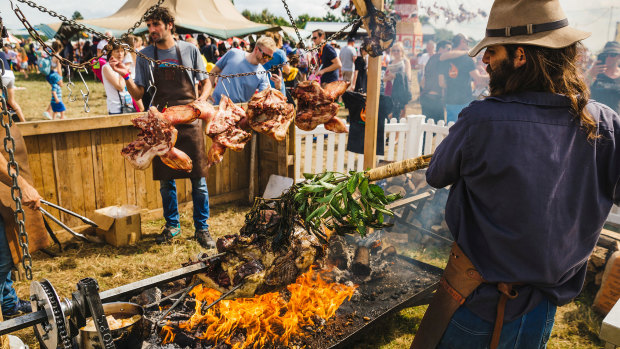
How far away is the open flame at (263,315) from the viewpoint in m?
3.15

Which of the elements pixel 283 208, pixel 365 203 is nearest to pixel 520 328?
pixel 365 203

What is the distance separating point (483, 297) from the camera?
1980 millimetres

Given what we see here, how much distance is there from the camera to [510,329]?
2000 mm

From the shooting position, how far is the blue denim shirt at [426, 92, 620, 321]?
179cm

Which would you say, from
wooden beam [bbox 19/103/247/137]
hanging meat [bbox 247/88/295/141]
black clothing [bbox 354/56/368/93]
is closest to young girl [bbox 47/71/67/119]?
wooden beam [bbox 19/103/247/137]

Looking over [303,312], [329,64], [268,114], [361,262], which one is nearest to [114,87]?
[268,114]

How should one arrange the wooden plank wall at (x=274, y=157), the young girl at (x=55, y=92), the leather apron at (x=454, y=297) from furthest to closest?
the young girl at (x=55, y=92) → the wooden plank wall at (x=274, y=157) → the leather apron at (x=454, y=297)

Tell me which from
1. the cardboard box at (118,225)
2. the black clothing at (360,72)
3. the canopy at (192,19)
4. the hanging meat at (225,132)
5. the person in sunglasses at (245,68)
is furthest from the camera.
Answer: the canopy at (192,19)

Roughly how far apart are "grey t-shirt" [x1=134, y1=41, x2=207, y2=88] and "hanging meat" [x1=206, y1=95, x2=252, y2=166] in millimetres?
1669

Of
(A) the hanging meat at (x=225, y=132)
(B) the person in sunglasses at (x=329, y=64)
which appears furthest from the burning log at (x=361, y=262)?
(B) the person in sunglasses at (x=329, y=64)

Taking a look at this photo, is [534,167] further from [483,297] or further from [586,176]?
[483,297]

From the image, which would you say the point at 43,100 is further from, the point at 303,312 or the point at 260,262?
the point at 303,312

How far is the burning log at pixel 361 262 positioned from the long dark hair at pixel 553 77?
2595 mm

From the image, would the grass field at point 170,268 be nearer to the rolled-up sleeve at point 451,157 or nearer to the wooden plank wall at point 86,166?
the wooden plank wall at point 86,166
